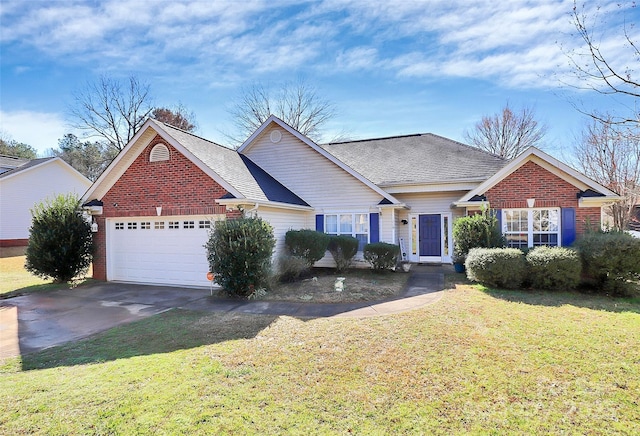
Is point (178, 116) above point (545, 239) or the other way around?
above

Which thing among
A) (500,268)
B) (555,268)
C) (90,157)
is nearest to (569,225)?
(555,268)

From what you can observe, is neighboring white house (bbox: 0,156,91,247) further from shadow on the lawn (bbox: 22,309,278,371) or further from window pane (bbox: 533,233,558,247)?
window pane (bbox: 533,233,558,247)

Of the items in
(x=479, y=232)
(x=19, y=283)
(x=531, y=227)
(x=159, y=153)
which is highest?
(x=159, y=153)

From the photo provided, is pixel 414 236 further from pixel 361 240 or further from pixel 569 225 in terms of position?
pixel 569 225

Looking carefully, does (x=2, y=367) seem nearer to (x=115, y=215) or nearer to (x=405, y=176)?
(x=115, y=215)

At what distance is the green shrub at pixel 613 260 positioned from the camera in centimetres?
925

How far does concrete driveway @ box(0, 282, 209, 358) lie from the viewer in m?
6.59

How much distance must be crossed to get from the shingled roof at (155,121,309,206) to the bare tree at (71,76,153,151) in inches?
911

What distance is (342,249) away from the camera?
13172mm

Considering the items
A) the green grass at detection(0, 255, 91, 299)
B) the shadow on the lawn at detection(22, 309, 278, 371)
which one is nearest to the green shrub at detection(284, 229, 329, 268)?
the shadow on the lawn at detection(22, 309, 278, 371)

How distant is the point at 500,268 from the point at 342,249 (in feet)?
18.3

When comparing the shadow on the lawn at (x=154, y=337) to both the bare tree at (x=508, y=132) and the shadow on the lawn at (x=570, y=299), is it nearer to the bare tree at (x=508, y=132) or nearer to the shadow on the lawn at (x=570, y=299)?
the shadow on the lawn at (x=570, y=299)

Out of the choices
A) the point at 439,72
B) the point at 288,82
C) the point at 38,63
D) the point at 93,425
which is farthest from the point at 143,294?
the point at 288,82

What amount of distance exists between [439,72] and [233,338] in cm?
1284
